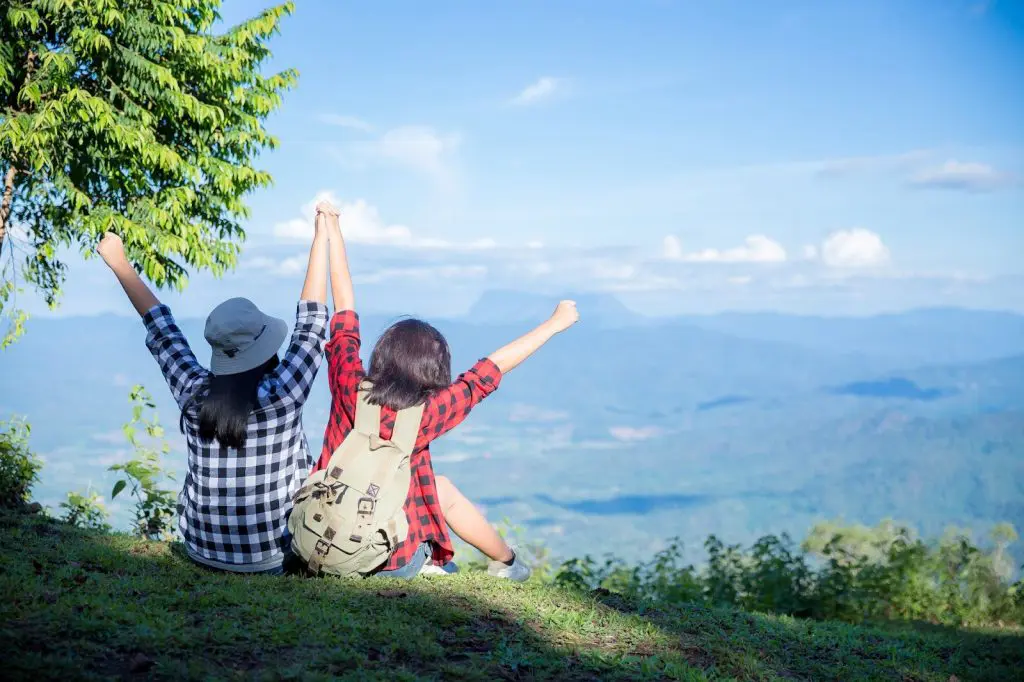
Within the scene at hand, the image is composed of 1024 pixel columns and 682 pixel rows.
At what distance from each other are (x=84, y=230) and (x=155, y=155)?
4.03 feet

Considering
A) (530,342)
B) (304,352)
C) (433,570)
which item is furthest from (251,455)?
(530,342)

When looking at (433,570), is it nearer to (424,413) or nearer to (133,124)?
(424,413)

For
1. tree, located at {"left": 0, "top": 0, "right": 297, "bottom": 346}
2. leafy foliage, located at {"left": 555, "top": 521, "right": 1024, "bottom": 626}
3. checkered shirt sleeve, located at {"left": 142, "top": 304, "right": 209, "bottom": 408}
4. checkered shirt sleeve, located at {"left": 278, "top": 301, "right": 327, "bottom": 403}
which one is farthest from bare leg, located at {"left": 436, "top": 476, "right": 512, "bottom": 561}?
tree, located at {"left": 0, "top": 0, "right": 297, "bottom": 346}

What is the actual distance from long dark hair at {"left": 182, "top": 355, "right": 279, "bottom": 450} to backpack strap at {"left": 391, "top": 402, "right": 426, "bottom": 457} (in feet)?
2.09

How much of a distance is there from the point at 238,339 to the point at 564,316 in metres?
1.62

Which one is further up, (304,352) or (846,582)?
(304,352)

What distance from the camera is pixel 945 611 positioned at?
7914 mm

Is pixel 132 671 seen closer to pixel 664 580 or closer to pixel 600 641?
pixel 600 641

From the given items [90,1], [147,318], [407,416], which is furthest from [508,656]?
[90,1]

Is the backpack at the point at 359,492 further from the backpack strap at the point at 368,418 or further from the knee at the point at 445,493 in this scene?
the knee at the point at 445,493

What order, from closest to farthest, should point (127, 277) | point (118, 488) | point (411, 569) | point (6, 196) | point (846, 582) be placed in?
point (127, 277) < point (411, 569) < point (118, 488) < point (846, 582) < point (6, 196)

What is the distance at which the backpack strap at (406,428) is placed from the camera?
4.06 m

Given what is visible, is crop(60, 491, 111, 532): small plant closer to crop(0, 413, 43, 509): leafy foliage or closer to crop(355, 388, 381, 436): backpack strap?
crop(0, 413, 43, 509): leafy foliage

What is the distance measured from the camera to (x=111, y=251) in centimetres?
459
